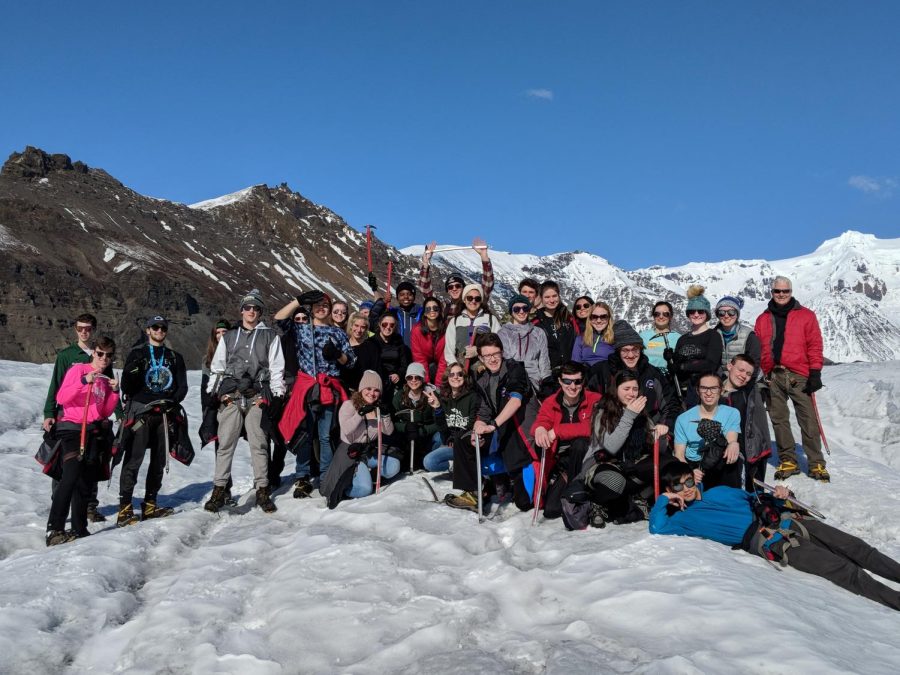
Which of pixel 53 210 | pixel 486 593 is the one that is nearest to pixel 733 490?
pixel 486 593

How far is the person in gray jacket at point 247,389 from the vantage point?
27.5 feet

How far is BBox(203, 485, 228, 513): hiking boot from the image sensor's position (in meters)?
8.23

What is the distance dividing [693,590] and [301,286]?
135256 millimetres

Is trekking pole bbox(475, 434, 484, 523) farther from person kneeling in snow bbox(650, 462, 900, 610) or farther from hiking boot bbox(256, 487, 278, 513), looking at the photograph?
hiking boot bbox(256, 487, 278, 513)

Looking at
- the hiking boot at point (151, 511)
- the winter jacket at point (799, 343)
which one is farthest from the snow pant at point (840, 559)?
the hiking boot at point (151, 511)

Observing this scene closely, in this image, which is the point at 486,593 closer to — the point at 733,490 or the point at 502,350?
the point at 733,490

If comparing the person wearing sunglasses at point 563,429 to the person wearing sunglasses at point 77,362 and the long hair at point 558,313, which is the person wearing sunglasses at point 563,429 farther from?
the person wearing sunglasses at point 77,362


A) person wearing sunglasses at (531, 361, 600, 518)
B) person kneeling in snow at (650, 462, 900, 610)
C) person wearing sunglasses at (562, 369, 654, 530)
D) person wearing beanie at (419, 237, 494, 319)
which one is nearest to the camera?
person kneeling in snow at (650, 462, 900, 610)

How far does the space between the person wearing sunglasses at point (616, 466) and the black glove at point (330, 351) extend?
3631 millimetres

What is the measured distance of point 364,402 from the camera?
885cm

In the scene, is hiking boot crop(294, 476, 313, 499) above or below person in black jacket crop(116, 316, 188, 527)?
below

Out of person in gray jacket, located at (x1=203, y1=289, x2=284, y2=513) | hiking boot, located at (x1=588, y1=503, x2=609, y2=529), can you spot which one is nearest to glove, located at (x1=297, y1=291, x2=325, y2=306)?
person in gray jacket, located at (x1=203, y1=289, x2=284, y2=513)

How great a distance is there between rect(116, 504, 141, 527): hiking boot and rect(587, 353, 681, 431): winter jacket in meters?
5.80

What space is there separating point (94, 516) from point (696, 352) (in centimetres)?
822
